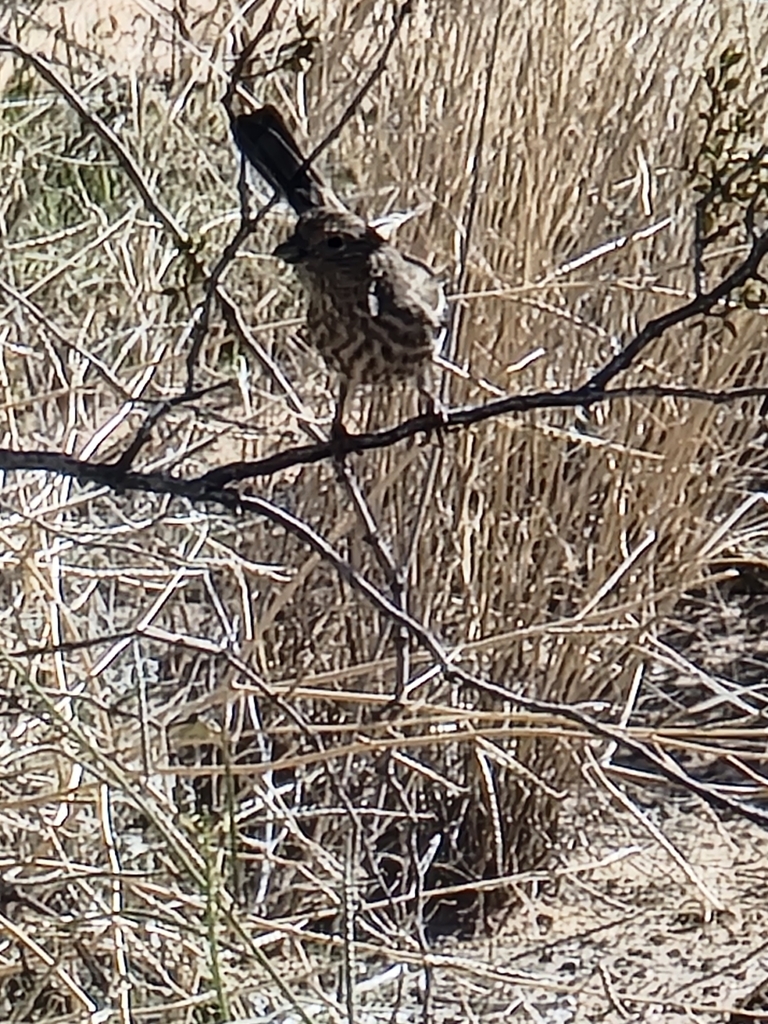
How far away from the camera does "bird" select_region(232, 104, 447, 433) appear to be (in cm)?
212

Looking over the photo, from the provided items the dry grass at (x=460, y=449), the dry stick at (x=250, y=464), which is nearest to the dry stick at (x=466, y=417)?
the dry stick at (x=250, y=464)

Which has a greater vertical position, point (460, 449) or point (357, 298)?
point (357, 298)

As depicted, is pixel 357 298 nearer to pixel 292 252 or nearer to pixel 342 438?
pixel 292 252

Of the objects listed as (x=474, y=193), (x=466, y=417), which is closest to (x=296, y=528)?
(x=466, y=417)

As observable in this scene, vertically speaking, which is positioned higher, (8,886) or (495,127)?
(495,127)

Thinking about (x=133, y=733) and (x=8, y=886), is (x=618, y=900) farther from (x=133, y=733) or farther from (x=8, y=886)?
(x=8, y=886)

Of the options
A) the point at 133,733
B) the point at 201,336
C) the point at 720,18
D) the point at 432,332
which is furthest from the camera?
the point at 720,18

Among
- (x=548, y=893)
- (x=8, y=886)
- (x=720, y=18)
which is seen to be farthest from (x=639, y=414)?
(x=8, y=886)

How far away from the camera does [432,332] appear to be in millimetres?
2219

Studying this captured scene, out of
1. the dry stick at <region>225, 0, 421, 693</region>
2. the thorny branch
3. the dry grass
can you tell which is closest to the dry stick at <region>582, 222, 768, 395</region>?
the thorny branch

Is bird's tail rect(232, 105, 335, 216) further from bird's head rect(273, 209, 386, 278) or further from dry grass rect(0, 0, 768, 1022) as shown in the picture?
dry grass rect(0, 0, 768, 1022)

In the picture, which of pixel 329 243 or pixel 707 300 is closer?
pixel 707 300

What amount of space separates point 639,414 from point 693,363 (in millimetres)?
164

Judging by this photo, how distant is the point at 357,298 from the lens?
2.18 metres
